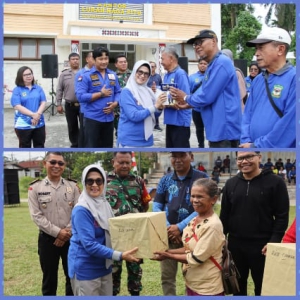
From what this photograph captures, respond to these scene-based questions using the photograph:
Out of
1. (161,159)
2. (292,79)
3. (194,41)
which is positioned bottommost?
(161,159)

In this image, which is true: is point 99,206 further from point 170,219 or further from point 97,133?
point 97,133

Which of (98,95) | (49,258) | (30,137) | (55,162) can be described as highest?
(98,95)

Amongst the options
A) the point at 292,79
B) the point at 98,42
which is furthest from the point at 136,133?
the point at 98,42

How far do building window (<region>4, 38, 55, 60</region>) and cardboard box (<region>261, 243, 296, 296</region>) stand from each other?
9770 millimetres

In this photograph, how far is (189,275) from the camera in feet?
8.34

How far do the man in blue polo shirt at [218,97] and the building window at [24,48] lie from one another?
9.18 m

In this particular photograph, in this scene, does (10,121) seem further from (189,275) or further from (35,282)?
(189,275)

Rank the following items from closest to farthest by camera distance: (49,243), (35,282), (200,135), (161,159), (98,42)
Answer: (49,243), (161,159), (35,282), (200,135), (98,42)

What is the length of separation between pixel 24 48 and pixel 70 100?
696cm

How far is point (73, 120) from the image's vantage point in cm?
492

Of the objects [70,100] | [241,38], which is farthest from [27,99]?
[241,38]

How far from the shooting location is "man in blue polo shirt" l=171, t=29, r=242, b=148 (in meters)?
2.47

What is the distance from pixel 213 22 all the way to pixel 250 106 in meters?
3.11

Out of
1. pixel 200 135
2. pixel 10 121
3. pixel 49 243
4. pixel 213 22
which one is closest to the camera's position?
pixel 49 243
